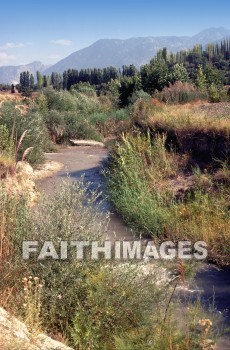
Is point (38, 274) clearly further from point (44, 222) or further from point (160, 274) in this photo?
point (160, 274)

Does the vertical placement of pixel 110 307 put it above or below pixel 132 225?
above

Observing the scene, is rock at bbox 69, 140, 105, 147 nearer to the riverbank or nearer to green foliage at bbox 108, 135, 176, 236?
the riverbank

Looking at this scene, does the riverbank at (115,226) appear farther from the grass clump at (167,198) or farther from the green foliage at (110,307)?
the green foliage at (110,307)

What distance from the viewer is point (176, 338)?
3.63 meters

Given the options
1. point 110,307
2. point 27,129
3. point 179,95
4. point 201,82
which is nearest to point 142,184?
point 110,307

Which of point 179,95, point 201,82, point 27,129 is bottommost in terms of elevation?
point 27,129

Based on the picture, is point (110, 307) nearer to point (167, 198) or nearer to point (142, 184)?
point (167, 198)

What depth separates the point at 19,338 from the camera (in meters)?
3.24

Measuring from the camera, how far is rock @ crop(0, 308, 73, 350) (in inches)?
124

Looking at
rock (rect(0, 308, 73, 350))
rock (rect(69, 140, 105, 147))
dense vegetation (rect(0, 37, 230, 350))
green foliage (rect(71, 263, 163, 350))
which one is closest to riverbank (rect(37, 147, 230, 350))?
dense vegetation (rect(0, 37, 230, 350))

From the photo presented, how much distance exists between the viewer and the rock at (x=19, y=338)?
3141 millimetres

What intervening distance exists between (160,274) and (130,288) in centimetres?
91

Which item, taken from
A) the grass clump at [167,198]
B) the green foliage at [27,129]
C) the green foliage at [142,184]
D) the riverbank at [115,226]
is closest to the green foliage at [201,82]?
the riverbank at [115,226]

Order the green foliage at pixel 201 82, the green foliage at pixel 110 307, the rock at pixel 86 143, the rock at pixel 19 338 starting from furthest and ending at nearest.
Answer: the green foliage at pixel 201 82, the rock at pixel 86 143, the green foliage at pixel 110 307, the rock at pixel 19 338
